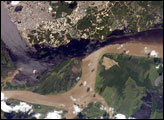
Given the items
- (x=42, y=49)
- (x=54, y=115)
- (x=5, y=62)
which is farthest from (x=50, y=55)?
(x=54, y=115)

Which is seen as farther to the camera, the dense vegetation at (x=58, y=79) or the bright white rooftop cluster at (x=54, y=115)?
the bright white rooftop cluster at (x=54, y=115)

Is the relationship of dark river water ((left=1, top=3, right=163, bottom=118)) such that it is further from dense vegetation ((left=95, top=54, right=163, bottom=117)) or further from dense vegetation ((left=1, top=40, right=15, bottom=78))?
dense vegetation ((left=95, top=54, right=163, bottom=117))

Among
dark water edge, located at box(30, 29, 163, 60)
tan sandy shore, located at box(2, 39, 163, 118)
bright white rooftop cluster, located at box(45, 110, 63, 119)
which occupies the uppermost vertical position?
dark water edge, located at box(30, 29, 163, 60)

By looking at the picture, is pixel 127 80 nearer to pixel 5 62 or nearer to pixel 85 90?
pixel 85 90

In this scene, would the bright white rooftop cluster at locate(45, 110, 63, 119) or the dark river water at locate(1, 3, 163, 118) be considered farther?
the bright white rooftop cluster at locate(45, 110, 63, 119)

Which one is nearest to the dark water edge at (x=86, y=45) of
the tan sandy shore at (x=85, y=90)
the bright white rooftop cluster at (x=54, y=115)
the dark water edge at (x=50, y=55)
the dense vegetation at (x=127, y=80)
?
the dark water edge at (x=50, y=55)

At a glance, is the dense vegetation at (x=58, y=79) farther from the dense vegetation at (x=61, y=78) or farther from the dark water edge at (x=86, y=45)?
the dark water edge at (x=86, y=45)

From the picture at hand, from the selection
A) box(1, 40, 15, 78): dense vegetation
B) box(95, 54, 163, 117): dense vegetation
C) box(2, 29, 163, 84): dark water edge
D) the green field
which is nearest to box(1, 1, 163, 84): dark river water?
box(2, 29, 163, 84): dark water edge

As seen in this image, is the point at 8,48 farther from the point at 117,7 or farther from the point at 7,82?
the point at 117,7
